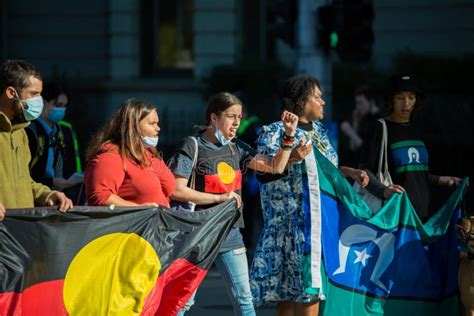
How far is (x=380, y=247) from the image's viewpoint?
26.7 ft

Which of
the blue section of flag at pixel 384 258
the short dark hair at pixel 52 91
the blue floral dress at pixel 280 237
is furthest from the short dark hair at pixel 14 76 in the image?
the short dark hair at pixel 52 91

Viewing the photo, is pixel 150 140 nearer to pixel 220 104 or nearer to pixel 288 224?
pixel 220 104

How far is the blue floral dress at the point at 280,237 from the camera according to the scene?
7.61m

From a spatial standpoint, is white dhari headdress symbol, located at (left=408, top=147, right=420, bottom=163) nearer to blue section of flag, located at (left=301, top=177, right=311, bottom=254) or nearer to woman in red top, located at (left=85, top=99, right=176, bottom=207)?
blue section of flag, located at (left=301, top=177, right=311, bottom=254)

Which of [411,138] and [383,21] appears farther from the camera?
[383,21]

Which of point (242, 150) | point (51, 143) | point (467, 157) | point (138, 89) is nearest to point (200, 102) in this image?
point (138, 89)

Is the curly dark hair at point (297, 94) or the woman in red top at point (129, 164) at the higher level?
the curly dark hair at point (297, 94)

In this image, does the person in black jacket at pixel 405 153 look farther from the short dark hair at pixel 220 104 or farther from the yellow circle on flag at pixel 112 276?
the yellow circle on flag at pixel 112 276

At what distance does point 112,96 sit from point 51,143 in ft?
45.3

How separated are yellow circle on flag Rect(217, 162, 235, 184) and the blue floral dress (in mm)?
265

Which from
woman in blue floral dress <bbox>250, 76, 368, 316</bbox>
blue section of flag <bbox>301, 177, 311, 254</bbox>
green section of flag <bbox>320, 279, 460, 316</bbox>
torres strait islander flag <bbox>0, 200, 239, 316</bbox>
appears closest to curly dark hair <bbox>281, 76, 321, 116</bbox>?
woman in blue floral dress <bbox>250, 76, 368, 316</bbox>

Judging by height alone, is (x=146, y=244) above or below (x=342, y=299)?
above

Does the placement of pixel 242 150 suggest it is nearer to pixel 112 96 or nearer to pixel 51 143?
pixel 51 143

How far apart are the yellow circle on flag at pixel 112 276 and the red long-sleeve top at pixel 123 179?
24cm
